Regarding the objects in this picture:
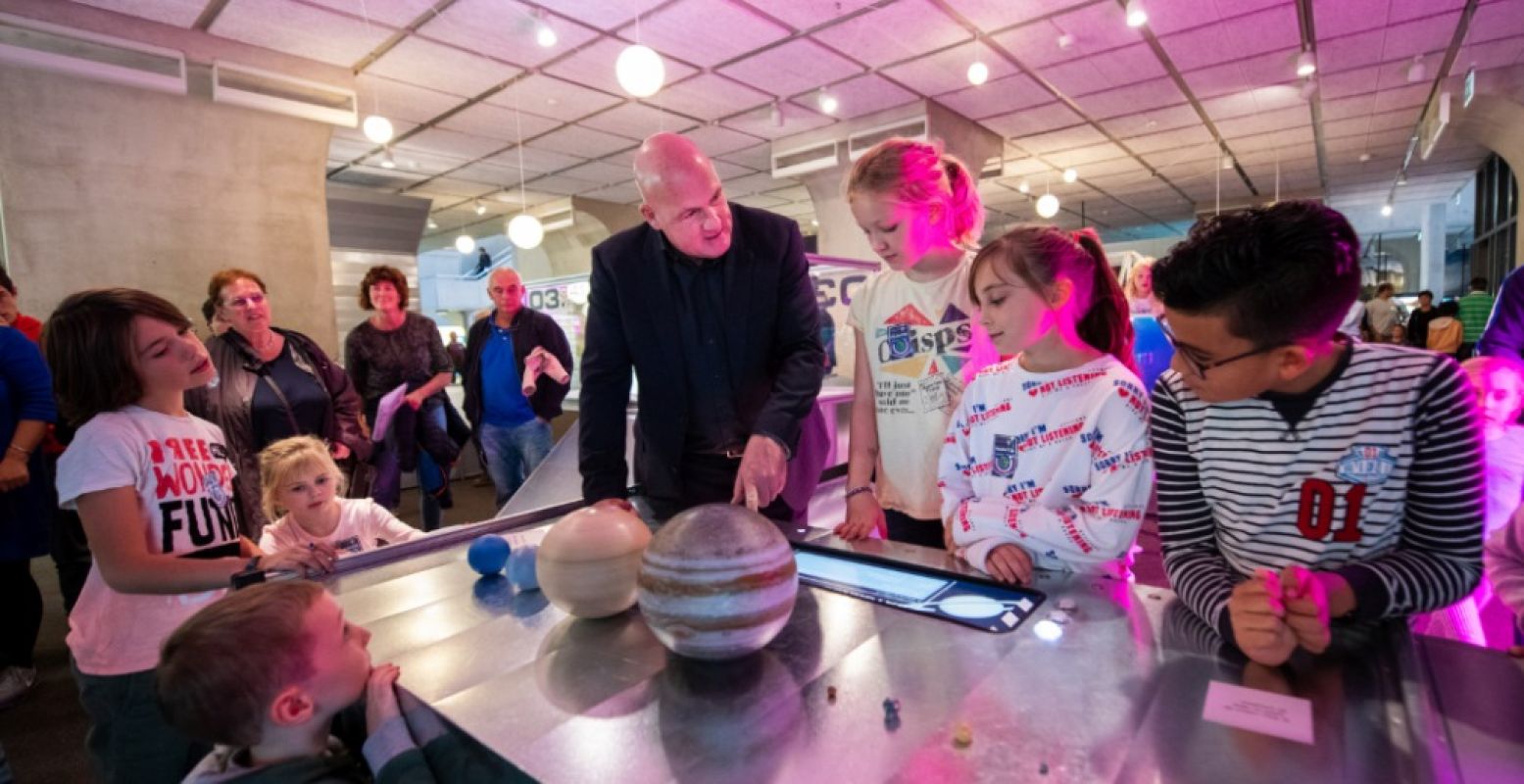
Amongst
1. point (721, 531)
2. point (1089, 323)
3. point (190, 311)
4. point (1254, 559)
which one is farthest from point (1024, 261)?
point (190, 311)

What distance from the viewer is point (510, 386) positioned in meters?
3.94

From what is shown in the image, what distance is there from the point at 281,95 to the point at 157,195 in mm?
1033

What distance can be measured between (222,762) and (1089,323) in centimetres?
157

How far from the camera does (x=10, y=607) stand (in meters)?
2.82

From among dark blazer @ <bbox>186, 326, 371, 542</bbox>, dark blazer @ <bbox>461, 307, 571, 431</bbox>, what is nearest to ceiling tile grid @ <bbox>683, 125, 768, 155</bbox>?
dark blazer @ <bbox>461, 307, 571, 431</bbox>

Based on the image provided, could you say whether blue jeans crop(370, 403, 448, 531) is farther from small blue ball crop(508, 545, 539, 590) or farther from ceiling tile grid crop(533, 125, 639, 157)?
ceiling tile grid crop(533, 125, 639, 157)

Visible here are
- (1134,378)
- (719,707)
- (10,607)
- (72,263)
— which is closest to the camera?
(719,707)

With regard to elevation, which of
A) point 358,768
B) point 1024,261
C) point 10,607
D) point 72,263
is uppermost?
point 72,263

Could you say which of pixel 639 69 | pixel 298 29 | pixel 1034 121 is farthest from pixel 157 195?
pixel 1034 121

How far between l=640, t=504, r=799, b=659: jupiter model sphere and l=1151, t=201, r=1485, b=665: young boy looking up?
1.66 ft

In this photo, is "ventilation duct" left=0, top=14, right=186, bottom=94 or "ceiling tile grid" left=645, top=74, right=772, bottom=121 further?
"ceiling tile grid" left=645, top=74, right=772, bottom=121

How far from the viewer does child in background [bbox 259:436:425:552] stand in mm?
2111

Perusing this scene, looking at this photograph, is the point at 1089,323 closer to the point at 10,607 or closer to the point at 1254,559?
the point at 1254,559

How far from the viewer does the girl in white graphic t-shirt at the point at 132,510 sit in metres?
1.37
